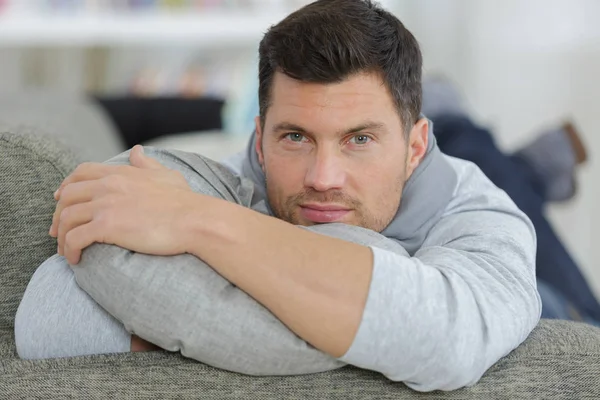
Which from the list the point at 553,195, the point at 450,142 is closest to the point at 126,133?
the point at 450,142

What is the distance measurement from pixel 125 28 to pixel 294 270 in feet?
9.30

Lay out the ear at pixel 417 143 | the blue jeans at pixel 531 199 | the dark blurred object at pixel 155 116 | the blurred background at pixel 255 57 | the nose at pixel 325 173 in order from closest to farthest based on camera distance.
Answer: the nose at pixel 325 173, the ear at pixel 417 143, the blue jeans at pixel 531 199, the dark blurred object at pixel 155 116, the blurred background at pixel 255 57

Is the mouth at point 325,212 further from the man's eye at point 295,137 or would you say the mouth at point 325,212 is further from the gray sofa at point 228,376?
the gray sofa at point 228,376

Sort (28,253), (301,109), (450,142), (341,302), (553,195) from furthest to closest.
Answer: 1. (553,195)
2. (450,142)
3. (301,109)
4. (28,253)
5. (341,302)

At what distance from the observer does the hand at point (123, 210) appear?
35.7 inches

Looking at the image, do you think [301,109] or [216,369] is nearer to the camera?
[216,369]

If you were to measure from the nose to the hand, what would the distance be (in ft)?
0.70

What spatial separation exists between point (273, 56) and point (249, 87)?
2408 millimetres

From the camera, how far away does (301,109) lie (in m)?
1.16

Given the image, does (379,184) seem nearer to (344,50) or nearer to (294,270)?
(344,50)

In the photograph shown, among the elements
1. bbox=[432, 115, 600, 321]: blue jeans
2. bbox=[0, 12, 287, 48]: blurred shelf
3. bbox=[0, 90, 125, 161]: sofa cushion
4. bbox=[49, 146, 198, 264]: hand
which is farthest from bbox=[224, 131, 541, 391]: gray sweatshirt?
bbox=[0, 12, 287, 48]: blurred shelf

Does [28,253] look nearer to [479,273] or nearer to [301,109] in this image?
[301,109]

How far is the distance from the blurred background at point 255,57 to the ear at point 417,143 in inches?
78.7

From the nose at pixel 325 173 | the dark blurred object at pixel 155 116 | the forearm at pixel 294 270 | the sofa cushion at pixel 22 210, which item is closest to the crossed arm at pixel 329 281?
the forearm at pixel 294 270
